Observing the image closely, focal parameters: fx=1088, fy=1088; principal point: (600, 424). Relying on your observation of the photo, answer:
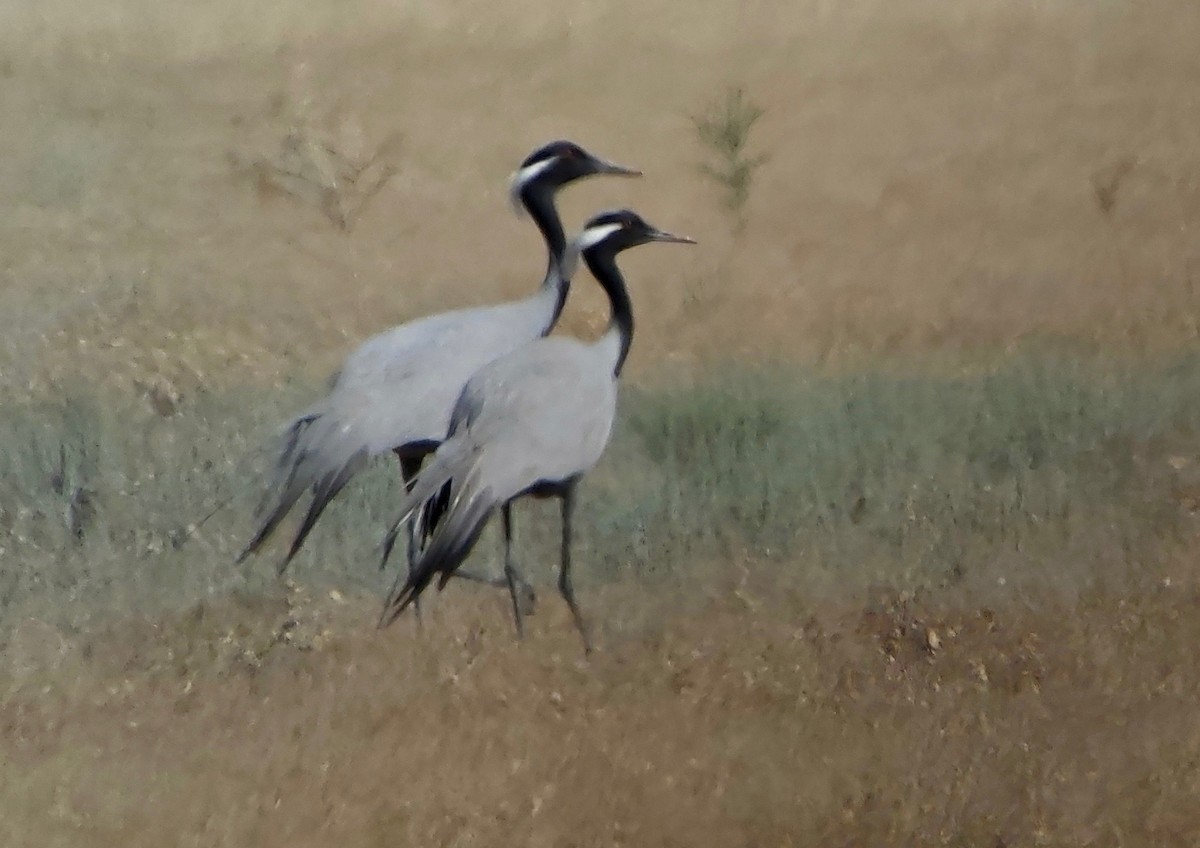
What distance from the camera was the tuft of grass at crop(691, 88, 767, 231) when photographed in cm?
176

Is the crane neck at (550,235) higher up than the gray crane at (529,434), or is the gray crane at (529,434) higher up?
the crane neck at (550,235)

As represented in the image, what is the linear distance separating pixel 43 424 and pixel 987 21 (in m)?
1.65

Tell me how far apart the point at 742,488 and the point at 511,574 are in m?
0.39

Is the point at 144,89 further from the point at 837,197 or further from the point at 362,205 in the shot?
the point at 837,197

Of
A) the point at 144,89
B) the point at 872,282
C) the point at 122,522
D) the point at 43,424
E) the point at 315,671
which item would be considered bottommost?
the point at 315,671

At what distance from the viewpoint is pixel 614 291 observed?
5.68ft

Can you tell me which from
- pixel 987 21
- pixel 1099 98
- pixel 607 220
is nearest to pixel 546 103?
pixel 607 220

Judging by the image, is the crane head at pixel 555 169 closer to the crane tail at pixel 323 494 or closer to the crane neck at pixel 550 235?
the crane neck at pixel 550 235

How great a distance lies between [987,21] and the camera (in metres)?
1.78

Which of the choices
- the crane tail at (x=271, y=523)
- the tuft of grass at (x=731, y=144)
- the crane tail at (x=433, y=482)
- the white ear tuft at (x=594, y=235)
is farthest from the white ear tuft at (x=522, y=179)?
the crane tail at (x=271, y=523)

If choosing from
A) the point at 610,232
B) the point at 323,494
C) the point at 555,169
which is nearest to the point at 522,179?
the point at 555,169

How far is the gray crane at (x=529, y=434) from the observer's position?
163cm

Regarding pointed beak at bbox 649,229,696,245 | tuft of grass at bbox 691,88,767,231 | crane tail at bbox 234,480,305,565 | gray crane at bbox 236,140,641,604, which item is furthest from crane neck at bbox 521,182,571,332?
crane tail at bbox 234,480,305,565

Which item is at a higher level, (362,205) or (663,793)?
(362,205)
